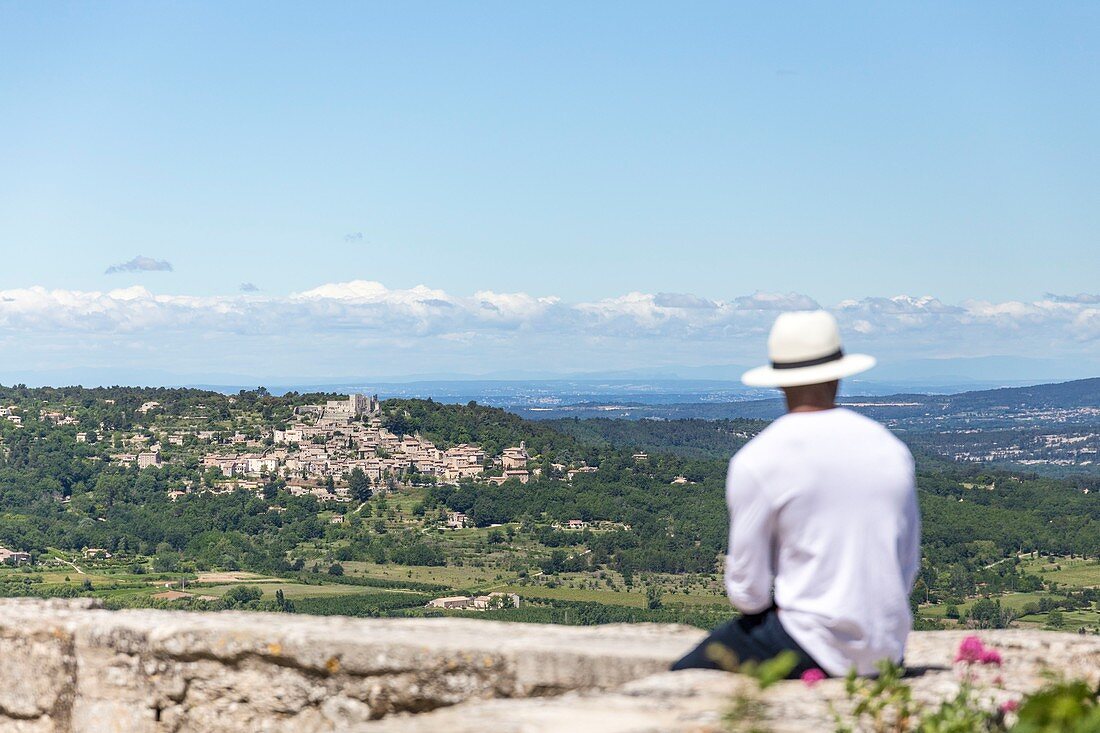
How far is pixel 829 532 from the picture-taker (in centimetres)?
344

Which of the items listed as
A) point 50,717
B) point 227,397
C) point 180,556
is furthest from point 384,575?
point 50,717

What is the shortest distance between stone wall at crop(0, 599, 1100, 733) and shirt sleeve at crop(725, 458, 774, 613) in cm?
27

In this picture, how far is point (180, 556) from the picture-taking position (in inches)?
3575

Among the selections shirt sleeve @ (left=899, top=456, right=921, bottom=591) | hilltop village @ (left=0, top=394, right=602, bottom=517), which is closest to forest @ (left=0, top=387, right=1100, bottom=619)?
hilltop village @ (left=0, top=394, right=602, bottom=517)

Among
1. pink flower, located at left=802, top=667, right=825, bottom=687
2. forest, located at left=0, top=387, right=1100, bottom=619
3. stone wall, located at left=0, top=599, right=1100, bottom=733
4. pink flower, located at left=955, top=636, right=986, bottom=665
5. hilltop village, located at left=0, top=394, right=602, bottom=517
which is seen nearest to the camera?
pink flower, located at left=802, top=667, right=825, bottom=687

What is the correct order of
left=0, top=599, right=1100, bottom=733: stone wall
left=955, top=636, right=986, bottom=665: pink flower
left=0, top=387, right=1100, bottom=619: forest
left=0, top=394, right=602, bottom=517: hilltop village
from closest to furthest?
left=955, top=636, right=986, bottom=665: pink flower → left=0, top=599, right=1100, bottom=733: stone wall → left=0, top=387, right=1100, bottom=619: forest → left=0, top=394, right=602, bottom=517: hilltop village

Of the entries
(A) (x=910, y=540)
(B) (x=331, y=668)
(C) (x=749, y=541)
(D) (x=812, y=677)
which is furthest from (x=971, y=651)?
(B) (x=331, y=668)

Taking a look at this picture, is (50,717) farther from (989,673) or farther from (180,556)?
(180,556)

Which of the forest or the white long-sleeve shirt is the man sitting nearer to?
the white long-sleeve shirt

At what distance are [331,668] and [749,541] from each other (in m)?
1.53

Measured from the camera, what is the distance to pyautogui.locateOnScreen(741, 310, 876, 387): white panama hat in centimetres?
364

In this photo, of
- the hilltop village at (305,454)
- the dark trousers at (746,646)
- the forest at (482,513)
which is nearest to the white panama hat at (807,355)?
the dark trousers at (746,646)

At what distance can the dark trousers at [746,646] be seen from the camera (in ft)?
11.5

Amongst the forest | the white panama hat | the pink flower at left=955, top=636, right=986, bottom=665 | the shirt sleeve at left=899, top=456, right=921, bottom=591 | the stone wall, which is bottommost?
the forest
